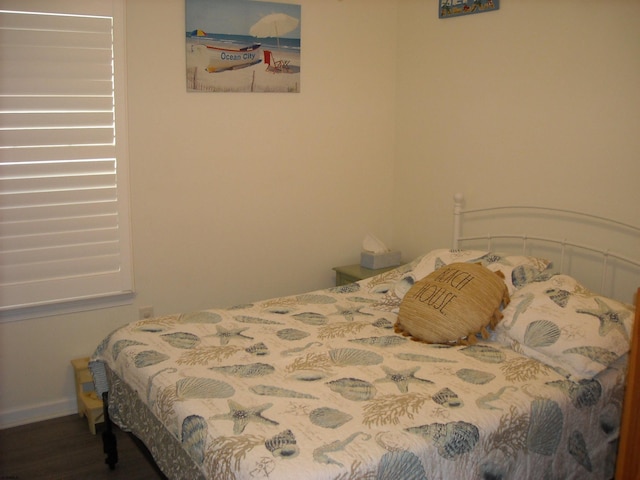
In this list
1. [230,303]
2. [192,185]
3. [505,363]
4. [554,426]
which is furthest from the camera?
[230,303]

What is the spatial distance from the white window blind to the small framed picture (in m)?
1.76

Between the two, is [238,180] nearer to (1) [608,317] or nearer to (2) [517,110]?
(2) [517,110]

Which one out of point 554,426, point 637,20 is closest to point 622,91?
point 637,20

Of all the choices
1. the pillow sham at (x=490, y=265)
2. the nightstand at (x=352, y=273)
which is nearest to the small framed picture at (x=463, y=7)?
the pillow sham at (x=490, y=265)

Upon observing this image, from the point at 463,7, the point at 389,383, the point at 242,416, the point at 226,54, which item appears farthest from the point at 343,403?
the point at 463,7

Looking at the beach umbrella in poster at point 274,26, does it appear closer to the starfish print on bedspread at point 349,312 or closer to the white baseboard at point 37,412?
the starfish print on bedspread at point 349,312

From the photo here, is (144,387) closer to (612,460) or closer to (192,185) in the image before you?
(192,185)

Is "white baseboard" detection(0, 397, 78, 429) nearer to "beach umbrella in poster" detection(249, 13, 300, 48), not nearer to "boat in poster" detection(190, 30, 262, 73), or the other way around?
"boat in poster" detection(190, 30, 262, 73)

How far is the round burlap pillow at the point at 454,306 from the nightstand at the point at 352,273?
969 mm

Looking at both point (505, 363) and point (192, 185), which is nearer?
point (505, 363)

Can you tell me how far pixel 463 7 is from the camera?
364 cm

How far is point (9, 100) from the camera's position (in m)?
3.04

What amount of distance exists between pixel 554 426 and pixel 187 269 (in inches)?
83.8

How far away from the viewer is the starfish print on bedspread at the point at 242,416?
6.61ft
